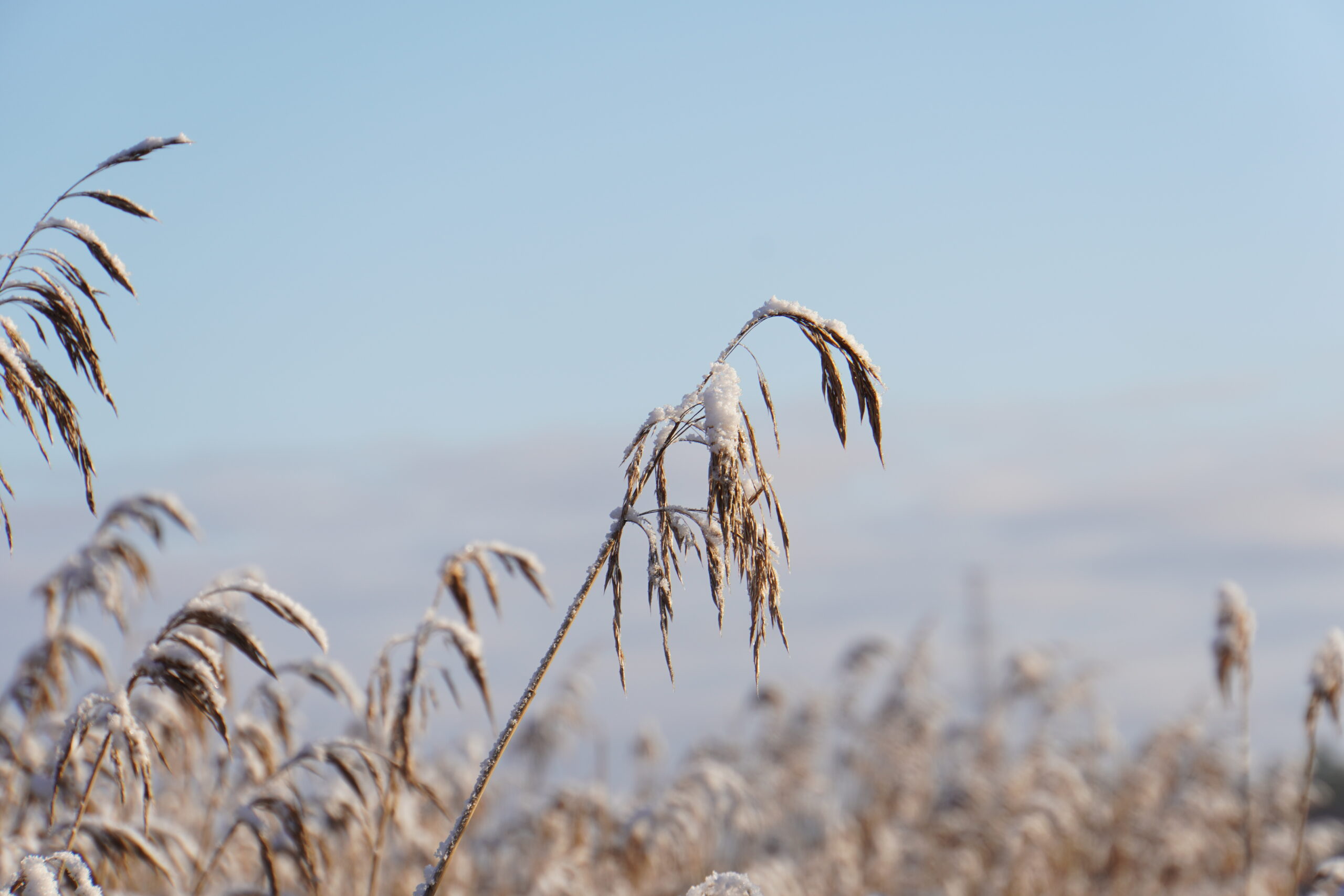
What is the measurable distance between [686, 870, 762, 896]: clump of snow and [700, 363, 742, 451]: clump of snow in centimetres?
112

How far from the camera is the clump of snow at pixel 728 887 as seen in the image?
2.99 metres

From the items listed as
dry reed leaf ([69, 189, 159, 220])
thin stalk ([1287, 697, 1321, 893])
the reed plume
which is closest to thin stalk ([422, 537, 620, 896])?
the reed plume

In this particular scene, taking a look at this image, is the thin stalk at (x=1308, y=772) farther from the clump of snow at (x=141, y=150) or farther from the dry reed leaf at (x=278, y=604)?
the clump of snow at (x=141, y=150)

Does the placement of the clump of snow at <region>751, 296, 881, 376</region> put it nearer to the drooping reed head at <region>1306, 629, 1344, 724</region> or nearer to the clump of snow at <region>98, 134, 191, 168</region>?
the clump of snow at <region>98, 134, 191, 168</region>

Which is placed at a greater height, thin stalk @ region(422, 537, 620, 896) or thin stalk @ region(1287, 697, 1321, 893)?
thin stalk @ region(422, 537, 620, 896)

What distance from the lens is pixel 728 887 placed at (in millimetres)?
3039

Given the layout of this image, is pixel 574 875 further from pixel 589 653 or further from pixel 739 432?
pixel 739 432

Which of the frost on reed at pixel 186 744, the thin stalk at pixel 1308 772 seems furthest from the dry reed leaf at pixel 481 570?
the thin stalk at pixel 1308 772

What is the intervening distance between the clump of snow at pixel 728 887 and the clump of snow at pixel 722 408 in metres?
1.12

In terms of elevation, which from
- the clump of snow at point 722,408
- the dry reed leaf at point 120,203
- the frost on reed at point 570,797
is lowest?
the frost on reed at point 570,797

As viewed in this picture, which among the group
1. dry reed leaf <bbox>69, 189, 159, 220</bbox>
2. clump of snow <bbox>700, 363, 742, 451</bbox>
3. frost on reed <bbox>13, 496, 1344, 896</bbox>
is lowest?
frost on reed <bbox>13, 496, 1344, 896</bbox>

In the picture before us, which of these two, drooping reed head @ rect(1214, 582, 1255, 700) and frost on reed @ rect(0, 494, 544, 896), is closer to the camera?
frost on reed @ rect(0, 494, 544, 896)

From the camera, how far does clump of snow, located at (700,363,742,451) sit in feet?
8.70

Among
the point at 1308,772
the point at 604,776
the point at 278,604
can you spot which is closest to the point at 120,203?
the point at 278,604
